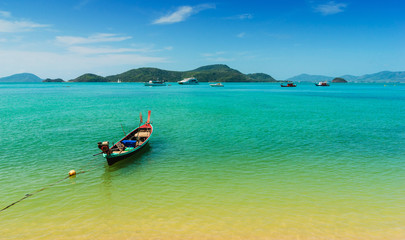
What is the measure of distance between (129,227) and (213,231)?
4.86 m

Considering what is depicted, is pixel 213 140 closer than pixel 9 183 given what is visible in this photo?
No

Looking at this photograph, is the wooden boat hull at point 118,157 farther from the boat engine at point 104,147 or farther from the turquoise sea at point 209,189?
the turquoise sea at point 209,189

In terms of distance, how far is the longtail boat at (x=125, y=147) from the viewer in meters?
20.1

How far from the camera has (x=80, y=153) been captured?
974 inches

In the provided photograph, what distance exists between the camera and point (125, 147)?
2436 cm

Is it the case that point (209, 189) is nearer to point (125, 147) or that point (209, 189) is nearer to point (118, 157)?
point (118, 157)

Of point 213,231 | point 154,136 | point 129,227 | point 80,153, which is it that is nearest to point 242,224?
point 213,231

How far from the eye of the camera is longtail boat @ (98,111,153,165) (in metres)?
20.1

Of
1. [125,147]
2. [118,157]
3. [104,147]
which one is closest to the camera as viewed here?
[104,147]

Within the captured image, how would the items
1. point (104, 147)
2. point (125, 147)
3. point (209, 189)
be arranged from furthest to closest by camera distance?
point (125, 147) → point (104, 147) → point (209, 189)

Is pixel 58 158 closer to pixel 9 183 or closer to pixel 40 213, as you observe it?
pixel 9 183

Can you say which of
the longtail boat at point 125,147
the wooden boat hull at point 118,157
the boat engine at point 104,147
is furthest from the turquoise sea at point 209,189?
the boat engine at point 104,147

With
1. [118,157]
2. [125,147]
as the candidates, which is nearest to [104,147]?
[118,157]

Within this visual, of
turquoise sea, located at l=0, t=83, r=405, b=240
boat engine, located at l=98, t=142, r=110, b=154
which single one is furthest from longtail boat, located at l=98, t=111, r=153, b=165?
turquoise sea, located at l=0, t=83, r=405, b=240
